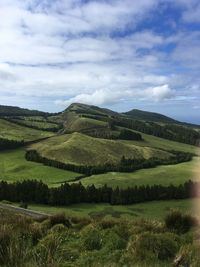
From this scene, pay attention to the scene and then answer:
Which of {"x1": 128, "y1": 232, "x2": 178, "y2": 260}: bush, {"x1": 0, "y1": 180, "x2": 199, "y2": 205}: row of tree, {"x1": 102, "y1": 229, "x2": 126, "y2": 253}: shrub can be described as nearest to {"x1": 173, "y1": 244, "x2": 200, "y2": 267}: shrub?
{"x1": 128, "y1": 232, "x2": 178, "y2": 260}: bush

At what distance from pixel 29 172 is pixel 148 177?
45.7m

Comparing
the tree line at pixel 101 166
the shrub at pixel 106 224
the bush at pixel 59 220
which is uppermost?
the shrub at pixel 106 224

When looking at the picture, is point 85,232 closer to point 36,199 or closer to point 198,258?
point 198,258

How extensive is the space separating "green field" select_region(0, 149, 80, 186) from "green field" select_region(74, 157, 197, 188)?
32.6ft

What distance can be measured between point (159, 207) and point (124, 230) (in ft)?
341

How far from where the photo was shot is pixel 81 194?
12294 cm

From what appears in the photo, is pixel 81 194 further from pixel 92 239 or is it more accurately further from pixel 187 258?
pixel 187 258

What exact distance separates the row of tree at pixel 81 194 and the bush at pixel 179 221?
102189 mm

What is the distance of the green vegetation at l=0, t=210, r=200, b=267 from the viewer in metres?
9.55

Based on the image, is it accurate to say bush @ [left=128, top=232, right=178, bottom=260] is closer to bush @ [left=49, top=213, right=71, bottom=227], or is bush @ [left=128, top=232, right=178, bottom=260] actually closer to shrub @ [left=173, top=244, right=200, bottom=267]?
shrub @ [left=173, top=244, right=200, bottom=267]

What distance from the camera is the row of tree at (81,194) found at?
A: 118062 millimetres

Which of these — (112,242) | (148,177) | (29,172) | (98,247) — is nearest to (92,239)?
(98,247)

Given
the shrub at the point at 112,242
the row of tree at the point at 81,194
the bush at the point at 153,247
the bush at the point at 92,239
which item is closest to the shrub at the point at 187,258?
the bush at the point at 153,247

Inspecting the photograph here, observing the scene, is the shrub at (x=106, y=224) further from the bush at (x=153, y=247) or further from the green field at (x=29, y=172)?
the green field at (x=29, y=172)
